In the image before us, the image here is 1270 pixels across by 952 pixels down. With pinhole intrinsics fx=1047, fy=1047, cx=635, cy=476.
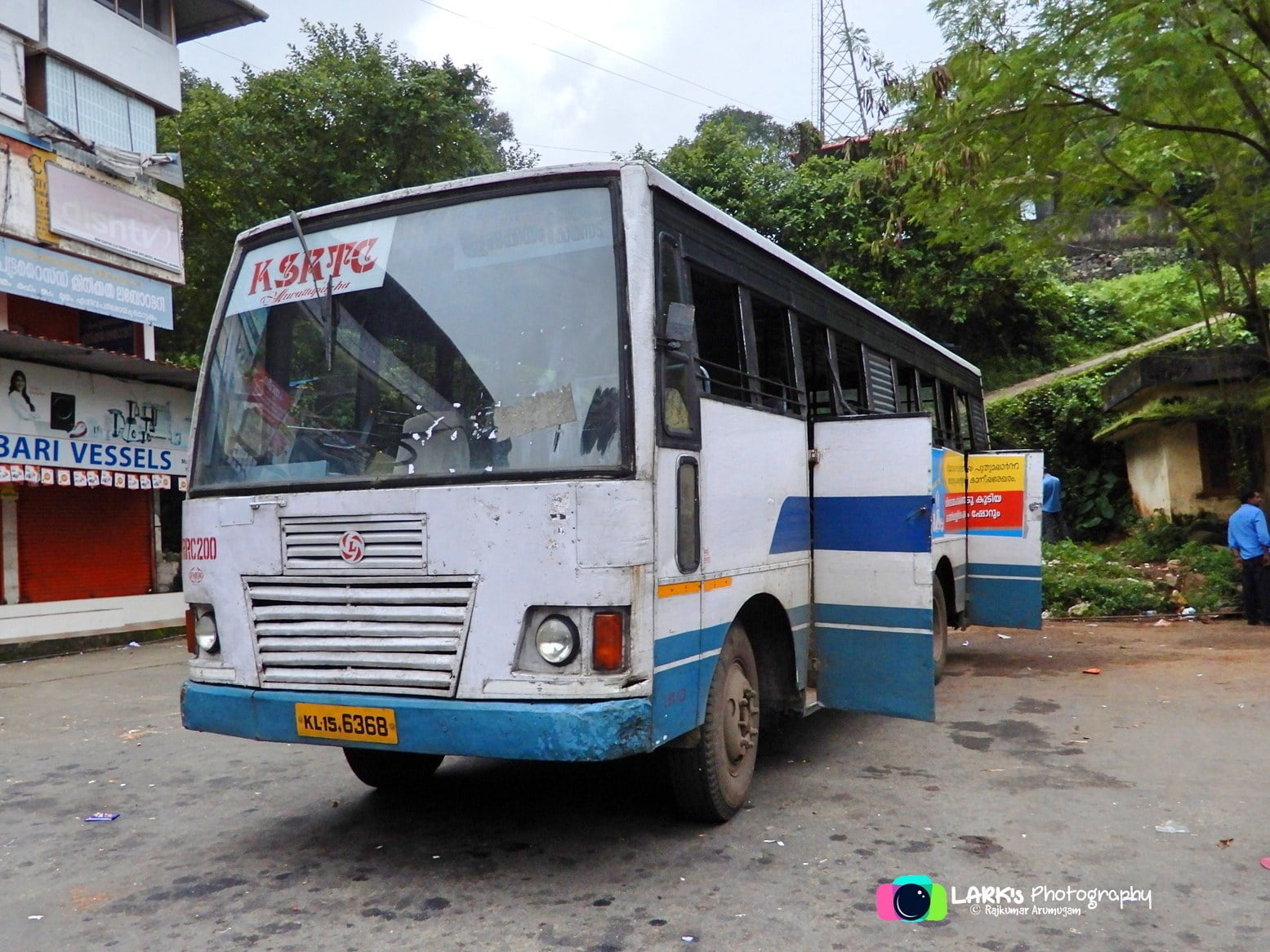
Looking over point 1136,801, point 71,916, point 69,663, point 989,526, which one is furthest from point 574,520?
point 69,663

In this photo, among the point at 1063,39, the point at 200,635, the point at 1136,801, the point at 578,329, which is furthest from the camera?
the point at 1063,39

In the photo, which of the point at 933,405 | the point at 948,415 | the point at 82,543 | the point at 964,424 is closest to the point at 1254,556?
the point at 964,424

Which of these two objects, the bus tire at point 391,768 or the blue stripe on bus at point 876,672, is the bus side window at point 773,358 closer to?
the blue stripe on bus at point 876,672

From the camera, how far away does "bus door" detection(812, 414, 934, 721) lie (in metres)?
5.48

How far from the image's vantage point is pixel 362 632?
13.5 feet

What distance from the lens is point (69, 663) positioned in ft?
39.8

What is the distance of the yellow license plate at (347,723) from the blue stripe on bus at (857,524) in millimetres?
2148

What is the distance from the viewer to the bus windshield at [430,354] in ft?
13.3

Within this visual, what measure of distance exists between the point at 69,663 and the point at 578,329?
416 inches

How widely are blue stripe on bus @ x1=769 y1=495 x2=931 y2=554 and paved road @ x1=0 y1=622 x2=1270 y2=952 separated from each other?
1.26 m

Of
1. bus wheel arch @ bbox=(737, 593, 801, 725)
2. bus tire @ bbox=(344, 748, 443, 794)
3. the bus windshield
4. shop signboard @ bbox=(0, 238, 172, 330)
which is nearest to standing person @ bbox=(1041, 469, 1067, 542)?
bus wheel arch @ bbox=(737, 593, 801, 725)

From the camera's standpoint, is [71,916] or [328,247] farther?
[328,247]

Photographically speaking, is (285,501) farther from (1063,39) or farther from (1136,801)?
(1063,39)

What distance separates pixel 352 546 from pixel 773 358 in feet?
8.25
